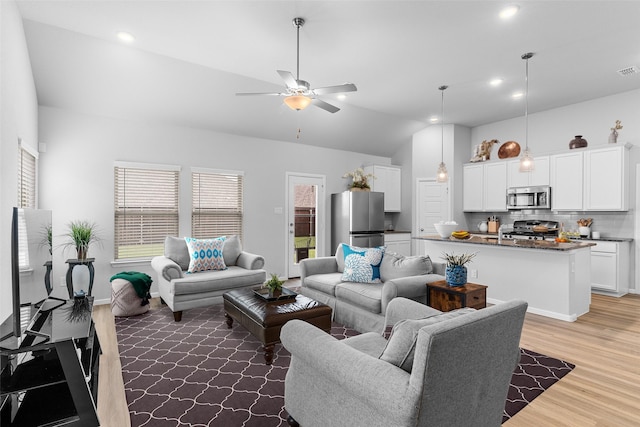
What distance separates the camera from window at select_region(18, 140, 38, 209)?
126 inches

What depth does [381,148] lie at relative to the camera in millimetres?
7434

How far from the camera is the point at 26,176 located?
11.8 feet

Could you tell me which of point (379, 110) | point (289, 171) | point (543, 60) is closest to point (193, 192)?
point (289, 171)

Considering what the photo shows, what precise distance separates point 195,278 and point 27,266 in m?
2.20

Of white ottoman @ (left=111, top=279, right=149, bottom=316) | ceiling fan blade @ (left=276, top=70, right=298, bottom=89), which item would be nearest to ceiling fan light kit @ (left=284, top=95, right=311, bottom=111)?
ceiling fan blade @ (left=276, top=70, right=298, bottom=89)

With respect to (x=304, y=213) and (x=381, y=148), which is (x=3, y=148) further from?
(x=381, y=148)

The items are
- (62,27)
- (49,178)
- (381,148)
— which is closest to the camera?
(62,27)

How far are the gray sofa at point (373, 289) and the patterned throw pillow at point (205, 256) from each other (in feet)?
3.83

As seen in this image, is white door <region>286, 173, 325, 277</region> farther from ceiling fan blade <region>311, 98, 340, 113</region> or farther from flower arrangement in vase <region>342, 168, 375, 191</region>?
ceiling fan blade <region>311, 98, 340, 113</region>

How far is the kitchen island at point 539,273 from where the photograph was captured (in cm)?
391

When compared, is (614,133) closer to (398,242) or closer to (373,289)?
(398,242)

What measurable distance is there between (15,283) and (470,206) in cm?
694

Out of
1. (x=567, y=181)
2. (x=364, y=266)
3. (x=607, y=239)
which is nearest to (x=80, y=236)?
(x=364, y=266)

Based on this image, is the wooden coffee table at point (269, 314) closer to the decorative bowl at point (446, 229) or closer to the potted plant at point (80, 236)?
the potted plant at point (80, 236)
